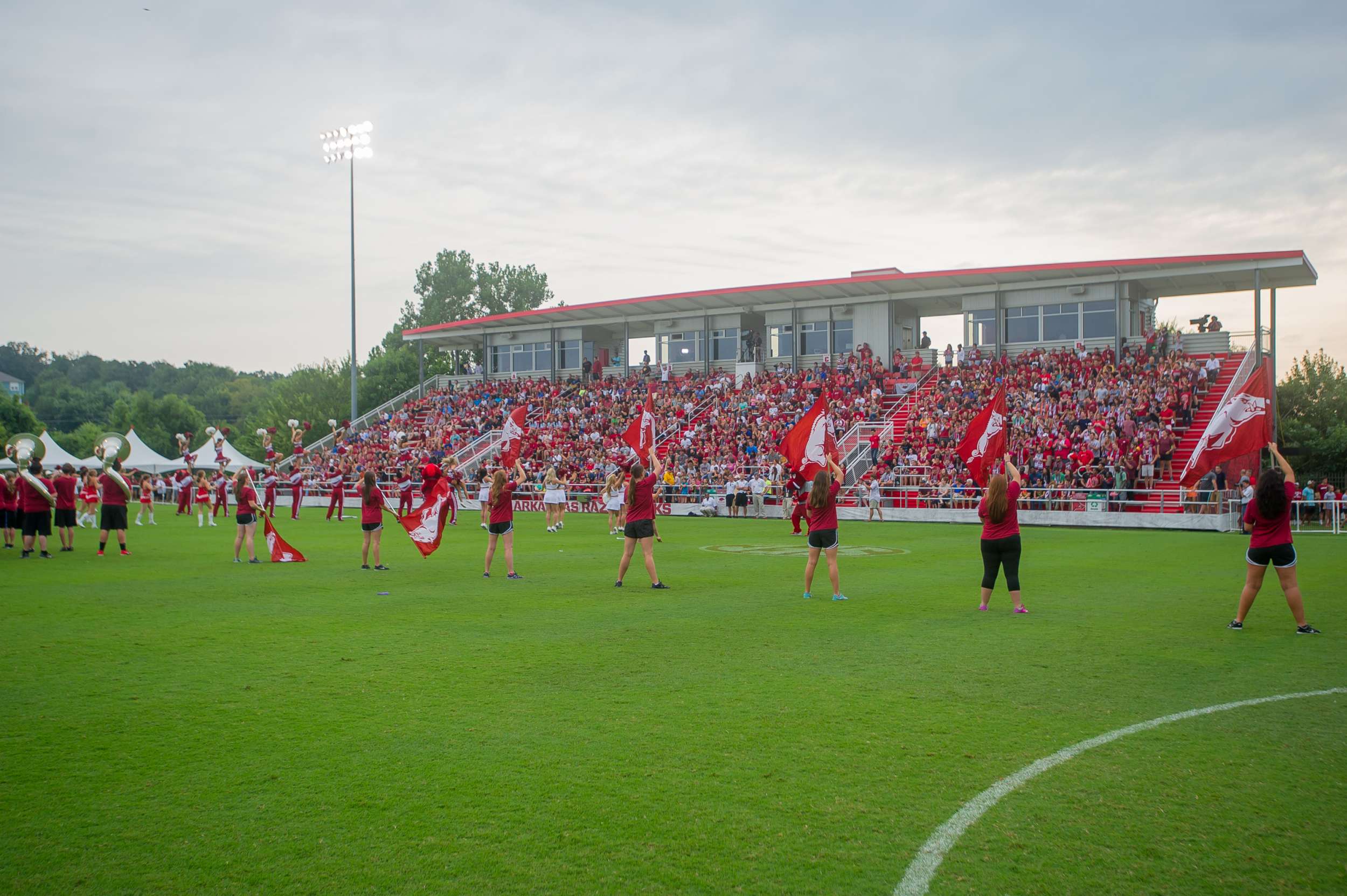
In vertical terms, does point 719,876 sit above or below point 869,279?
below

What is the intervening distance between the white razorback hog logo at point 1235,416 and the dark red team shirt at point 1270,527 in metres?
2.93

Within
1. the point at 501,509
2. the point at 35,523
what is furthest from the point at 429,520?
the point at 35,523

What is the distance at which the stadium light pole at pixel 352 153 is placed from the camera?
48.9 meters

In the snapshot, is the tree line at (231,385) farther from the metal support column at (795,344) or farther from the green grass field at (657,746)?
the green grass field at (657,746)

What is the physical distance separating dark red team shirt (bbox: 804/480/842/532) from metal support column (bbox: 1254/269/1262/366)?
91.6 feet

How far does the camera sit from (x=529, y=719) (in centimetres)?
675

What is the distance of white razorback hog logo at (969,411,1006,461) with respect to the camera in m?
16.3

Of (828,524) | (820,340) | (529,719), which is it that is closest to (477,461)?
(820,340)

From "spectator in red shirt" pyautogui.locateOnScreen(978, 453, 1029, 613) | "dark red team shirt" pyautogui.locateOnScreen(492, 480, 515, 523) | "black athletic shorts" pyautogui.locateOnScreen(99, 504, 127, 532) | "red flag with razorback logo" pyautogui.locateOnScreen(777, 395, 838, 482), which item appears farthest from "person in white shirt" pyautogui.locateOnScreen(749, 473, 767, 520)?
"spectator in red shirt" pyautogui.locateOnScreen(978, 453, 1029, 613)

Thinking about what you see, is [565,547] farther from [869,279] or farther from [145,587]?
[869,279]

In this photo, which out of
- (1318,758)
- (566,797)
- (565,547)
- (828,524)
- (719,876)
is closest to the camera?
(719,876)

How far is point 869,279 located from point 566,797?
4002 centimetres

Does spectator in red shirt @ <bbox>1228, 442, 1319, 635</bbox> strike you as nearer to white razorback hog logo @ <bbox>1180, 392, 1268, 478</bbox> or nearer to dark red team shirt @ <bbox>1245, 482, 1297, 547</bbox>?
dark red team shirt @ <bbox>1245, 482, 1297, 547</bbox>

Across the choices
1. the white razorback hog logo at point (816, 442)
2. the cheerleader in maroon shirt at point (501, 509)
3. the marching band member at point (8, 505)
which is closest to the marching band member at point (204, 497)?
the marching band member at point (8, 505)
